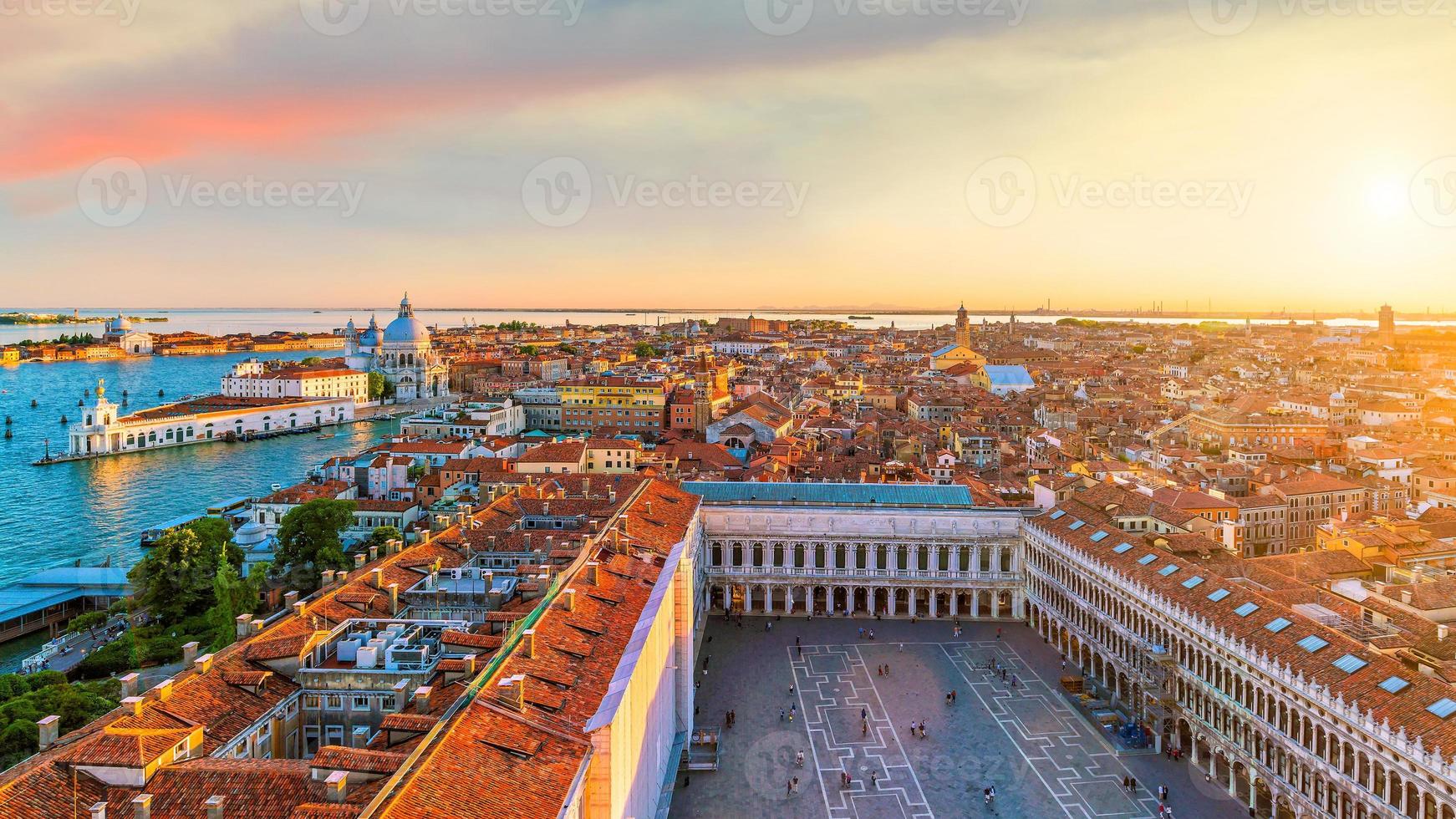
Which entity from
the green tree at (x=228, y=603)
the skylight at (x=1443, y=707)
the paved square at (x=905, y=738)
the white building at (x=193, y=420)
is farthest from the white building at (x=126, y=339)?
the skylight at (x=1443, y=707)

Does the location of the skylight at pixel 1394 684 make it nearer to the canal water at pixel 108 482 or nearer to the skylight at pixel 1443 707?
the skylight at pixel 1443 707

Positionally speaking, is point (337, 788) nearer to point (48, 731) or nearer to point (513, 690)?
point (513, 690)

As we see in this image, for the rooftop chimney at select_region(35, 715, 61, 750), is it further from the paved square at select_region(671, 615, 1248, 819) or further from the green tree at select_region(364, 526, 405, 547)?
the green tree at select_region(364, 526, 405, 547)

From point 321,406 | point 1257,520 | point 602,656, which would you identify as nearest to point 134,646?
point 602,656

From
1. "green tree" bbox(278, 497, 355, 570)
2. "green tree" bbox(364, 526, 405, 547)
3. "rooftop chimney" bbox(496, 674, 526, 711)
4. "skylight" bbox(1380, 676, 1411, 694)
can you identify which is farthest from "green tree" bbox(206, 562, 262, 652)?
"skylight" bbox(1380, 676, 1411, 694)

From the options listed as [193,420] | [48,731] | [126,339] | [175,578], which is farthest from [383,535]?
[126,339]
